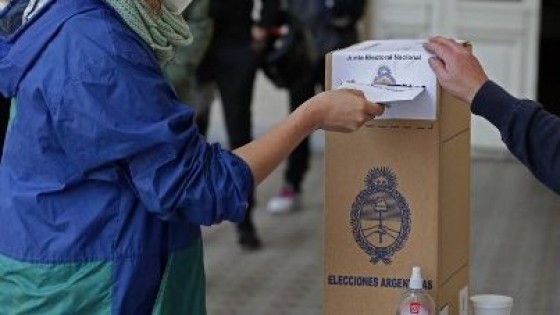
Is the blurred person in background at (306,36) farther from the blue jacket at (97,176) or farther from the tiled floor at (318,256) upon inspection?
the blue jacket at (97,176)

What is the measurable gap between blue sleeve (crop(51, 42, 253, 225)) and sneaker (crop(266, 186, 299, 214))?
4.94 m

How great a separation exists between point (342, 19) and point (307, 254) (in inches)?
53.5

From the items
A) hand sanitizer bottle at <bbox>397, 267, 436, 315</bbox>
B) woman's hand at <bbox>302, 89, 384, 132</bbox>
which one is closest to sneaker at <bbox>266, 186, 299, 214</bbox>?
hand sanitizer bottle at <bbox>397, 267, 436, 315</bbox>

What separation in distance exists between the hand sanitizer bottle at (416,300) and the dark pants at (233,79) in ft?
11.3

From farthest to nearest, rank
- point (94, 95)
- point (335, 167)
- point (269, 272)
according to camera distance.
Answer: point (269, 272) → point (335, 167) → point (94, 95)

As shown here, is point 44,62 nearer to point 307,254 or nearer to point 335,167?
point 335,167

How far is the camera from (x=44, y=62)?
8.53 ft

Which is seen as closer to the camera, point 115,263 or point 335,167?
point 115,263

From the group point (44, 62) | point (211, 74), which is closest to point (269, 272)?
point (211, 74)

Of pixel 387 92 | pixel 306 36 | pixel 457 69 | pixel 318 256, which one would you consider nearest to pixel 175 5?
pixel 387 92

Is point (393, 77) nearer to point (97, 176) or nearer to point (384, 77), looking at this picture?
point (384, 77)

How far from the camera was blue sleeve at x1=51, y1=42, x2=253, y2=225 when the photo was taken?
2.53 meters

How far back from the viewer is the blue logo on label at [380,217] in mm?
2928

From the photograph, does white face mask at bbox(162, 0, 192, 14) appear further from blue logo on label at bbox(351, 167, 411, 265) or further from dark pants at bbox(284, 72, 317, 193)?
dark pants at bbox(284, 72, 317, 193)
